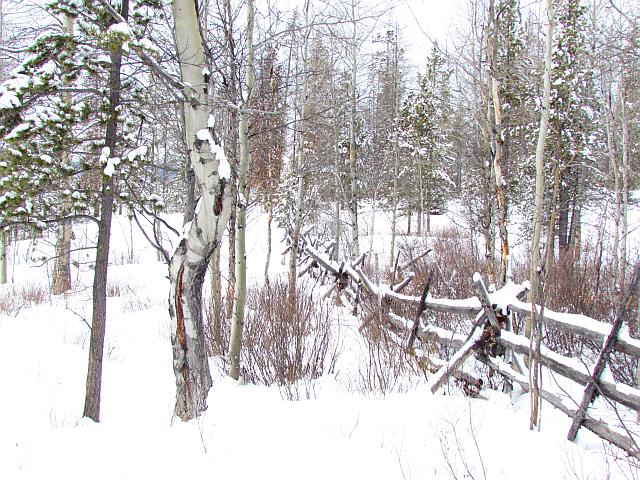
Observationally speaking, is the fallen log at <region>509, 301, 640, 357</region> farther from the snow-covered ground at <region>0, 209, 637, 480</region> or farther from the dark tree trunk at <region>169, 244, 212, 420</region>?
the dark tree trunk at <region>169, 244, 212, 420</region>

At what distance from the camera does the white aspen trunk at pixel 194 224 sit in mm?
2945

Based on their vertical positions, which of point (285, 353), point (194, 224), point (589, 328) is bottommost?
point (285, 353)

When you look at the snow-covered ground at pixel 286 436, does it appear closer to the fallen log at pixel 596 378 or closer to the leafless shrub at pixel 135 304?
the fallen log at pixel 596 378

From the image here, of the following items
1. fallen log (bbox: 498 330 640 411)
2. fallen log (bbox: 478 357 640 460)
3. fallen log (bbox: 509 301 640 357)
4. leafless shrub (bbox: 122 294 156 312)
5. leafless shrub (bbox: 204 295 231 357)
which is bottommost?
leafless shrub (bbox: 122 294 156 312)

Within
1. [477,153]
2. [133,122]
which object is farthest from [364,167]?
[133,122]

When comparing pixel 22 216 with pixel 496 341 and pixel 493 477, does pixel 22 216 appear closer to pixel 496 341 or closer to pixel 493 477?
pixel 493 477

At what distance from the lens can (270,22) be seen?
464cm

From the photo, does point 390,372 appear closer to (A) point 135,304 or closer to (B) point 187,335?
(B) point 187,335

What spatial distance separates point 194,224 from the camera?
3035 millimetres

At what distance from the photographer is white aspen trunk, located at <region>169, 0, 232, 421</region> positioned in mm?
2945

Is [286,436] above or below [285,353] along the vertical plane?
below

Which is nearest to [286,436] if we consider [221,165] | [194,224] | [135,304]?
[194,224]

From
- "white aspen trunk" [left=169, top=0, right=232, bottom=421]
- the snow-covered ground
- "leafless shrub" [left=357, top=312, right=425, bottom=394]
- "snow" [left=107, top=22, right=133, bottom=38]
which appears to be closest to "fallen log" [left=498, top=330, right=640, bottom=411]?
the snow-covered ground

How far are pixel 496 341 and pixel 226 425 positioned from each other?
8.24 feet
